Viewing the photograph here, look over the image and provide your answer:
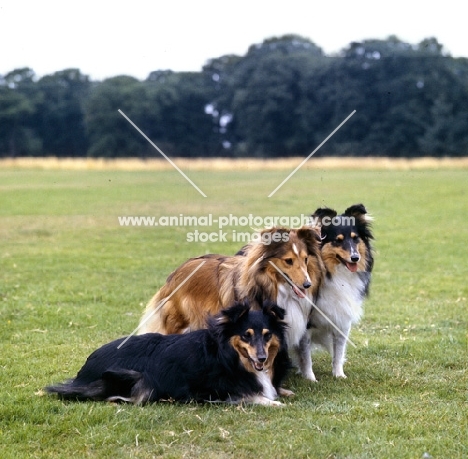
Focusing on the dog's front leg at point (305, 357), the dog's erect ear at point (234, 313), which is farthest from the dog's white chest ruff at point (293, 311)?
the dog's erect ear at point (234, 313)

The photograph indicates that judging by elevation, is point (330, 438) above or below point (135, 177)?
below

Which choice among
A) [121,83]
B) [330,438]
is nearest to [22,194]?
[121,83]

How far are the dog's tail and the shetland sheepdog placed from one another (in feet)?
3.39

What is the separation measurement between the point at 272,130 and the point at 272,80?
367cm

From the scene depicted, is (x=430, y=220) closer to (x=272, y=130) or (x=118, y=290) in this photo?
(x=272, y=130)

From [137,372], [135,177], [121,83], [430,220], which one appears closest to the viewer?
[137,372]

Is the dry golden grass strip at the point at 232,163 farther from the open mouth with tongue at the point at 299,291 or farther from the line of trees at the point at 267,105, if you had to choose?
the open mouth with tongue at the point at 299,291

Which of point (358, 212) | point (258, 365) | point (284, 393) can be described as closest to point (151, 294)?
point (358, 212)

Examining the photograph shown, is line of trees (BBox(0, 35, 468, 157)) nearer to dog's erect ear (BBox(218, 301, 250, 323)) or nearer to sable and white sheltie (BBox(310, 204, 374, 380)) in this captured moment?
sable and white sheltie (BBox(310, 204, 374, 380))

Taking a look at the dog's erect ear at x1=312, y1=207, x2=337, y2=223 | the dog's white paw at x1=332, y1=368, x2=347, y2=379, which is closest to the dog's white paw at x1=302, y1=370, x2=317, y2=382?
the dog's white paw at x1=332, y1=368, x2=347, y2=379

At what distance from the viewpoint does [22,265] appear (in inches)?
544

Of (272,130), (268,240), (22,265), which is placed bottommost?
(22,265)

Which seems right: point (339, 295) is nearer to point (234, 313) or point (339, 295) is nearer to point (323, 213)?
point (323, 213)

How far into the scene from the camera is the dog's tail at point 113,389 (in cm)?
550
